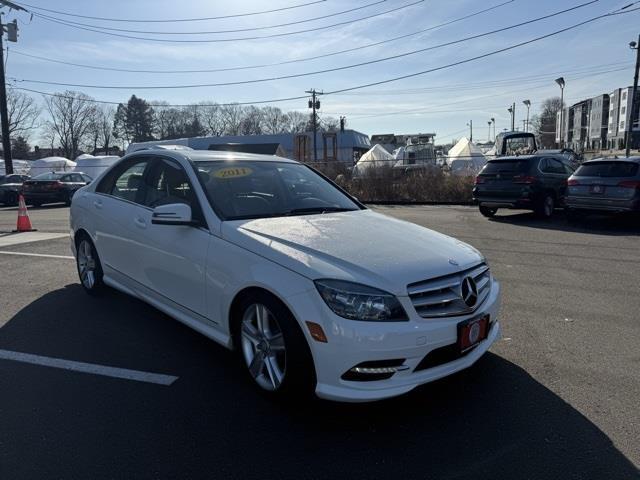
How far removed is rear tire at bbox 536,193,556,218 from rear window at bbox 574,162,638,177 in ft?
4.42

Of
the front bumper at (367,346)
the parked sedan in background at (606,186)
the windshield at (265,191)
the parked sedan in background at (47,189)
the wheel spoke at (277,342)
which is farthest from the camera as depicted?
the parked sedan in background at (47,189)

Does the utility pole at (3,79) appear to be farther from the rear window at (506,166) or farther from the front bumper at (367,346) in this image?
the front bumper at (367,346)

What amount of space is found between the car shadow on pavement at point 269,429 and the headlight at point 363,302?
710 mm

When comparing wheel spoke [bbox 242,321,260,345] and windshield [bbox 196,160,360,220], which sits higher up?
windshield [bbox 196,160,360,220]

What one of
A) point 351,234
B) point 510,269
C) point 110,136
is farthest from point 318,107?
point 110,136

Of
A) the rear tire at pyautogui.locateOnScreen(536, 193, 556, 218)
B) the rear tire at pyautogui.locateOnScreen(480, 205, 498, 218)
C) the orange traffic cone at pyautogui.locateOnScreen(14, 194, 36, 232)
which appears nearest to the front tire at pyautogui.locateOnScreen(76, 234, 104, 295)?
the orange traffic cone at pyautogui.locateOnScreen(14, 194, 36, 232)

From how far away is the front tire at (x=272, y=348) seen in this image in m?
3.03

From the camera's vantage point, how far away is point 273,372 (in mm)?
3303

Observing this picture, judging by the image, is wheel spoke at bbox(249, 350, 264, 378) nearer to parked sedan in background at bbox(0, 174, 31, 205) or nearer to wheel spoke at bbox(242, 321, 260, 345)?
wheel spoke at bbox(242, 321, 260, 345)

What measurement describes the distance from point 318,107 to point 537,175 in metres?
42.2

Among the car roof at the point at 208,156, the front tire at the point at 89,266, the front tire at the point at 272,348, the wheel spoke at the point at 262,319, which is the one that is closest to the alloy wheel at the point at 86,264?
the front tire at the point at 89,266

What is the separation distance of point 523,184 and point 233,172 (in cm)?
1001

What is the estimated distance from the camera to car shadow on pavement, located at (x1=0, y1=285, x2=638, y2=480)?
268 centimetres

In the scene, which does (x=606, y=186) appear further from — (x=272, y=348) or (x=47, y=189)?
(x=47, y=189)
